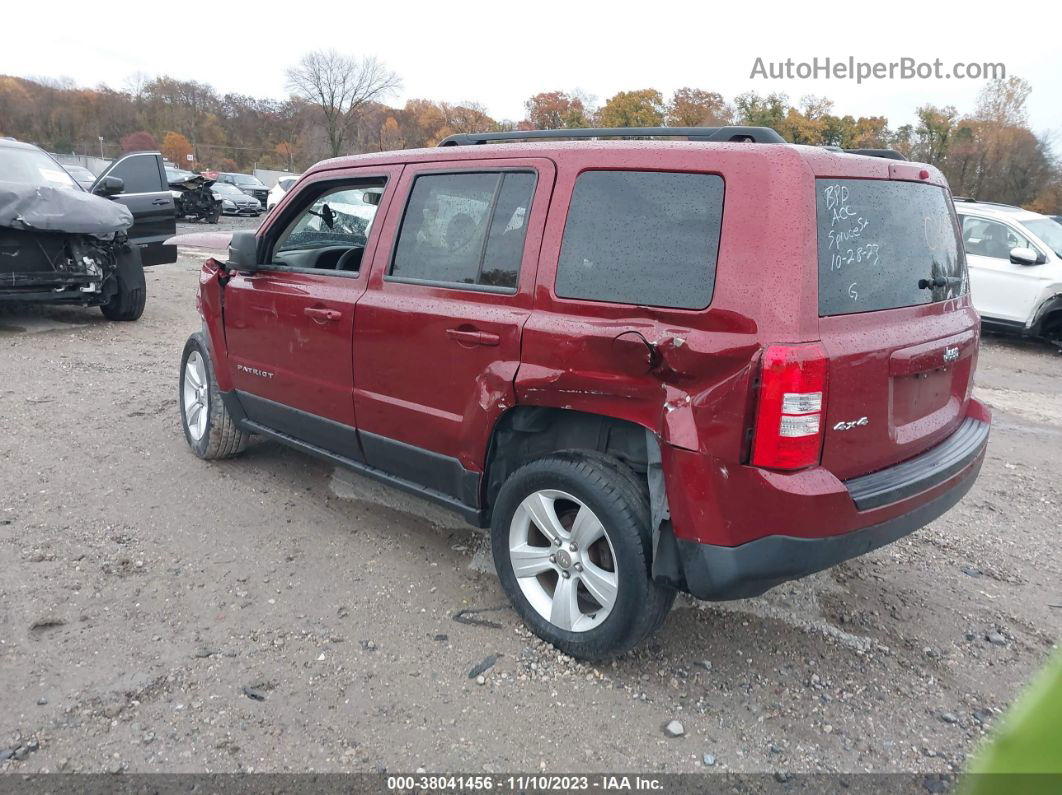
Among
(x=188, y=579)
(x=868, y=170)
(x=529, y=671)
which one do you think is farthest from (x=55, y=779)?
(x=868, y=170)

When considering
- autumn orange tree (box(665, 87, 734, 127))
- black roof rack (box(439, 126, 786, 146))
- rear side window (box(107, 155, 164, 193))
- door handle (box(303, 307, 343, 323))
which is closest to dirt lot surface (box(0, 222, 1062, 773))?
door handle (box(303, 307, 343, 323))

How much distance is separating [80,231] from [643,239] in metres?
7.11

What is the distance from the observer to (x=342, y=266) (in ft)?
13.5

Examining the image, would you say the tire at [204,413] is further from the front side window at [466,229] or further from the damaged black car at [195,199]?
the damaged black car at [195,199]

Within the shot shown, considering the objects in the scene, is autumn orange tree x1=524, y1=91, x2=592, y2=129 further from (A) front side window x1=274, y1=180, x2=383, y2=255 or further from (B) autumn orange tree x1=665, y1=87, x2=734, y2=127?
(A) front side window x1=274, y1=180, x2=383, y2=255

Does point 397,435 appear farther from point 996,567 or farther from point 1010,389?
point 1010,389

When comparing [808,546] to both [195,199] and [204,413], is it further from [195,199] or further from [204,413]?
[195,199]

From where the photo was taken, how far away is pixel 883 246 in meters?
2.81

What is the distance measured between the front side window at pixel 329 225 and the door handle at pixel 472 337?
103 cm

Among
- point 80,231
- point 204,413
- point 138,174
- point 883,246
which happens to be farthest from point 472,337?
point 138,174

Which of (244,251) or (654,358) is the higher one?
(244,251)

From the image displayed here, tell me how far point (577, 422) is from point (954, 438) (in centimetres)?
151

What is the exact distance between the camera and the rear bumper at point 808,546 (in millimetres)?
2537

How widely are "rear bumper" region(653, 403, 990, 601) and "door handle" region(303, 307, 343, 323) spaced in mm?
1917
